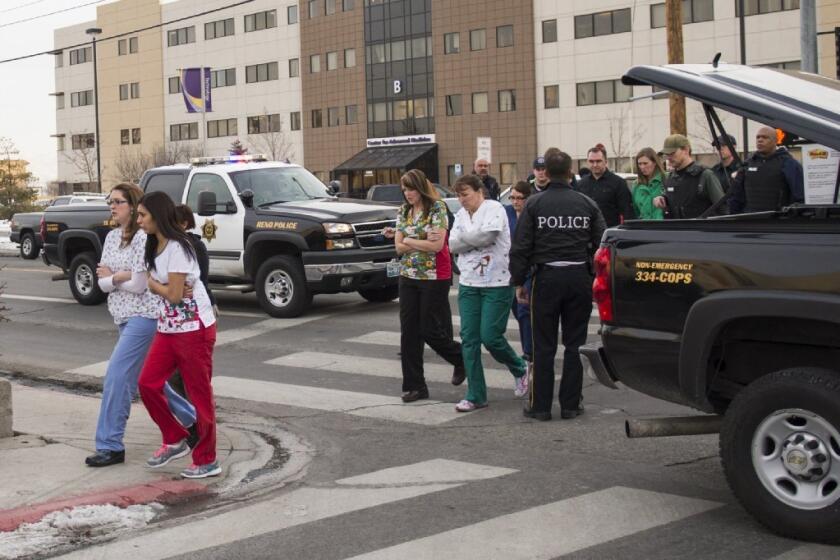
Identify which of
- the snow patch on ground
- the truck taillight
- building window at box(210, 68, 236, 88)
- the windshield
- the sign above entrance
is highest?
building window at box(210, 68, 236, 88)

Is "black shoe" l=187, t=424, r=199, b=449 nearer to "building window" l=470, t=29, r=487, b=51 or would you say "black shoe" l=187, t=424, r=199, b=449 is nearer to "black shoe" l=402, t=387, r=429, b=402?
"black shoe" l=402, t=387, r=429, b=402

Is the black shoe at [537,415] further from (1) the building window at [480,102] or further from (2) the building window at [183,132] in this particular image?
(2) the building window at [183,132]

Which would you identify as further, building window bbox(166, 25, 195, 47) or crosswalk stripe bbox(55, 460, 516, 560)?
building window bbox(166, 25, 195, 47)

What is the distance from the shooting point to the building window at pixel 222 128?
2955 inches

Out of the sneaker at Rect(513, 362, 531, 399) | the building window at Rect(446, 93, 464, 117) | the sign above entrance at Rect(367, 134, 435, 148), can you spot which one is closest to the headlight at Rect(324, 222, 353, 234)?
the sneaker at Rect(513, 362, 531, 399)

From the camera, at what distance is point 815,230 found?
16.5 feet

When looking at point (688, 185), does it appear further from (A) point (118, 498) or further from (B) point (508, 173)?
(B) point (508, 173)

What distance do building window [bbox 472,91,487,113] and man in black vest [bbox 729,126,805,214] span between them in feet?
172

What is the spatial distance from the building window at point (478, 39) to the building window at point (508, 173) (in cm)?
675

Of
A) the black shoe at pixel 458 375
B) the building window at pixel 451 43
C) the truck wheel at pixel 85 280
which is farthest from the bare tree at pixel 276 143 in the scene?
the black shoe at pixel 458 375

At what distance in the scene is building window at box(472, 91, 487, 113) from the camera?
201 ft

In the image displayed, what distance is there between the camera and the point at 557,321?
26.4 feet

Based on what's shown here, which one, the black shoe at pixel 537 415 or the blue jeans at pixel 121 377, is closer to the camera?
the blue jeans at pixel 121 377

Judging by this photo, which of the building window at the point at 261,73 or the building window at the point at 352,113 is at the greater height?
the building window at the point at 261,73
